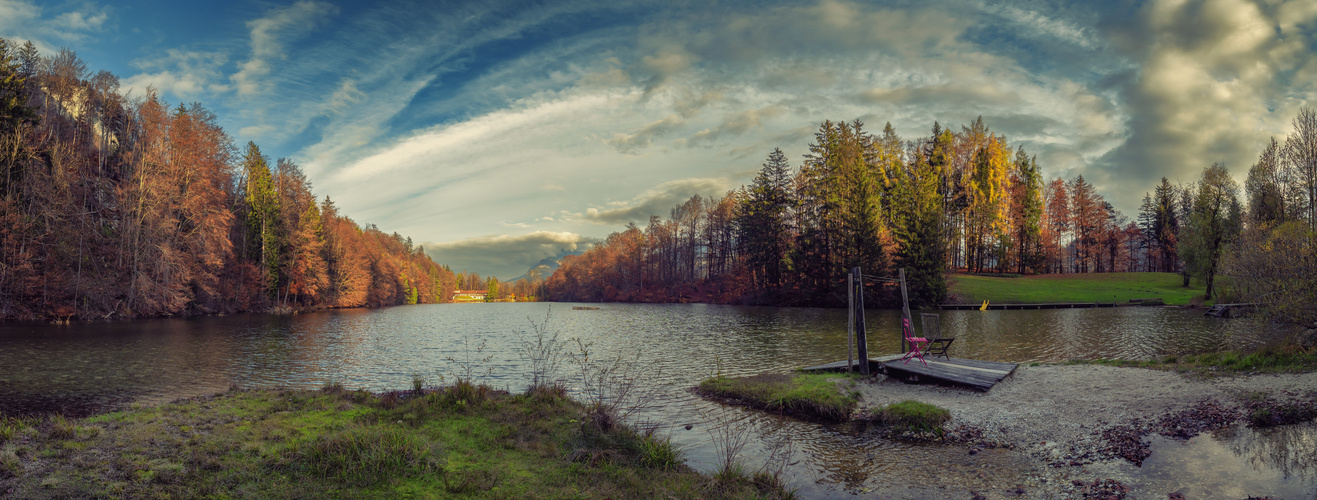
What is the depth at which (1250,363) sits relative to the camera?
39.2ft

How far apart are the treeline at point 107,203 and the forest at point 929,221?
2023 inches

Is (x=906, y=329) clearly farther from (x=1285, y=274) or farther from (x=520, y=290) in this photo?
(x=520, y=290)

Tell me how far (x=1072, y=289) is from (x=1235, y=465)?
169ft

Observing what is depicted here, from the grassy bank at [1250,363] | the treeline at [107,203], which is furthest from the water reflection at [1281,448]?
the treeline at [107,203]

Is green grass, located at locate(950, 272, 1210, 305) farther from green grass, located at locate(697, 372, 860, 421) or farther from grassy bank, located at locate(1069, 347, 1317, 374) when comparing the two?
green grass, located at locate(697, 372, 860, 421)

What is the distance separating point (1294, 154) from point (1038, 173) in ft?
117

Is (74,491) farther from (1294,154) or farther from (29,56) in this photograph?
(29,56)

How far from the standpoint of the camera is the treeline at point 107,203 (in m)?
32.2

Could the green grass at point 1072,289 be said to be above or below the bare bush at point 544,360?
above

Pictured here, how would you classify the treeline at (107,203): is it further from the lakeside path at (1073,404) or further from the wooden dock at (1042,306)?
the wooden dock at (1042,306)

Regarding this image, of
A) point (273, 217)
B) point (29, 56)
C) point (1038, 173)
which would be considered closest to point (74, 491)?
point (29, 56)

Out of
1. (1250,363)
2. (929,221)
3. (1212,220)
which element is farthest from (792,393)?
(1212,220)

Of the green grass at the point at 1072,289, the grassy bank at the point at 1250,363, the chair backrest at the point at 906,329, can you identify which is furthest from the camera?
the green grass at the point at 1072,289

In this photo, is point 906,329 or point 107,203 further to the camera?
point 107,203
